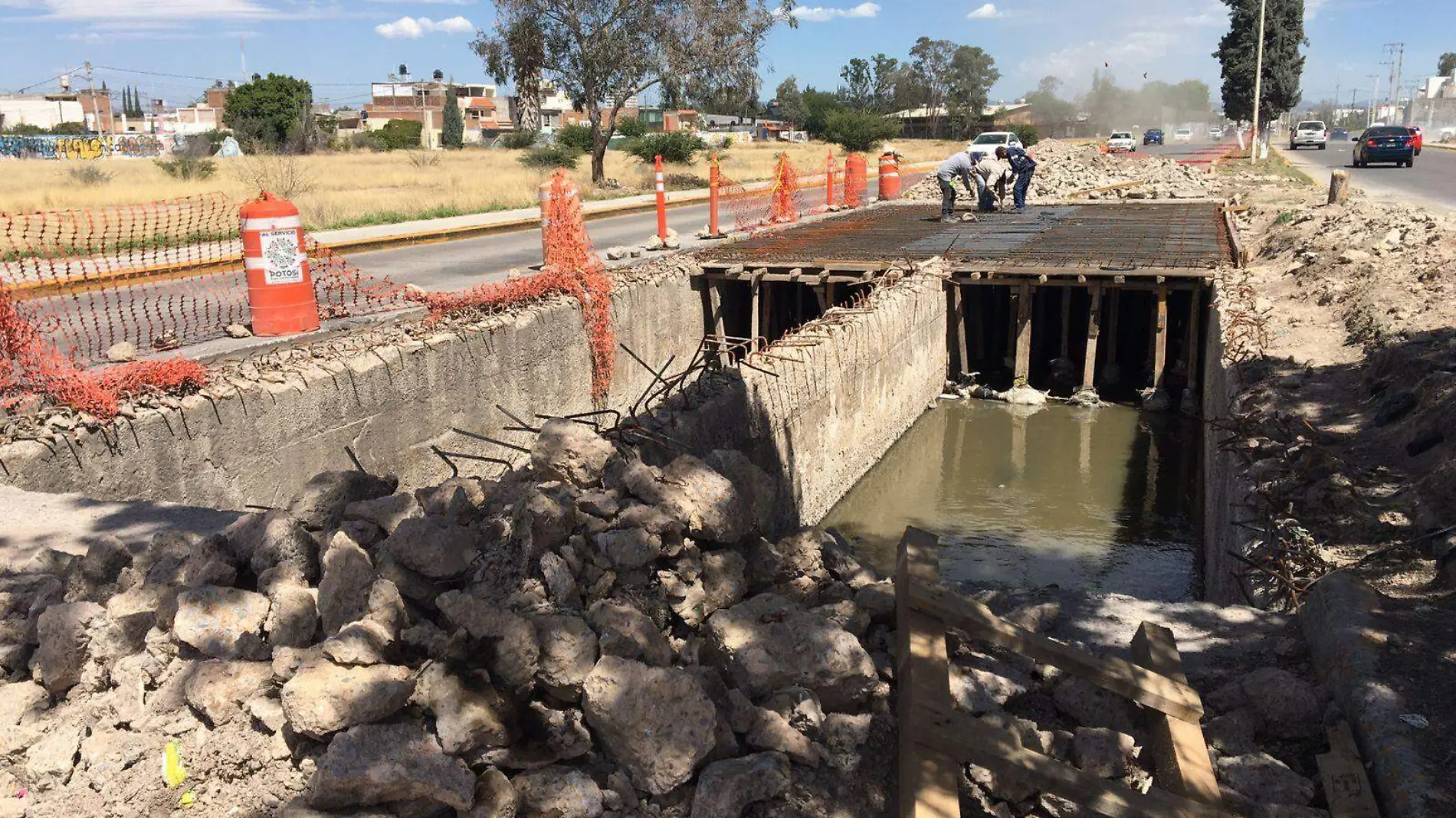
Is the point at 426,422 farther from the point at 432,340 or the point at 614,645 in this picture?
the point at 614,645

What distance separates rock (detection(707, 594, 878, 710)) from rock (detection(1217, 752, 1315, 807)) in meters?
1.15

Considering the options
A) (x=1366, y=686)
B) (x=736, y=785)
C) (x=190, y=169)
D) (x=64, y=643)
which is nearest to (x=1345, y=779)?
(x=1366, y=686)

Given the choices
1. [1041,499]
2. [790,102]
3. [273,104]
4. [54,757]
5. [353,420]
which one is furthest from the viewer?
[790,102]

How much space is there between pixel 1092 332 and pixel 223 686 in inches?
490

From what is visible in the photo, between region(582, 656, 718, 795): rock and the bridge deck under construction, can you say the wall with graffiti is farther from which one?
region(582, 656, 718, 795): rock

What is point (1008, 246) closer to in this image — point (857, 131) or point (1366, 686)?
point (1366, 686)

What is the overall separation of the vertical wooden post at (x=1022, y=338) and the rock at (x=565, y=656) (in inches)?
455

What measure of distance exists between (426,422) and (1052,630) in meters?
5.90

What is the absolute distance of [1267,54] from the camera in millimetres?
46594

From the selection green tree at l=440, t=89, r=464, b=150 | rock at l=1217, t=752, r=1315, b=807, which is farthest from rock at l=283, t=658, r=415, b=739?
green tree at l=440, t=89, r=464, b=150

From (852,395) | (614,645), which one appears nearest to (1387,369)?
(852,395)

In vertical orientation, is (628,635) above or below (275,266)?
below

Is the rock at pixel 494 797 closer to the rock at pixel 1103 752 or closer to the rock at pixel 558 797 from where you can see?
the rock at pixel 558 797

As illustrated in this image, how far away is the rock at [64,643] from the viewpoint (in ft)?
11.0
